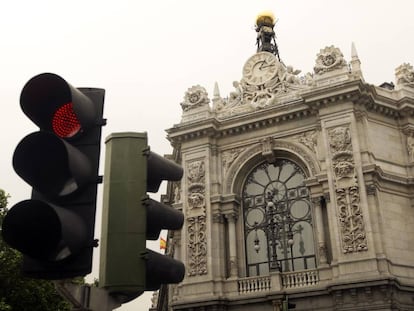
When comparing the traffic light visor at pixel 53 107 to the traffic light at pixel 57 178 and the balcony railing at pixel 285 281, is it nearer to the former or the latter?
the traffic light at pixel 57 178

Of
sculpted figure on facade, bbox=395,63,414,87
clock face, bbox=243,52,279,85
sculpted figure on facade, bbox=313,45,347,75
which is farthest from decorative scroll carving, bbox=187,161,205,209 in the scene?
sculpted figure on facade, bbox=395,63,414,87

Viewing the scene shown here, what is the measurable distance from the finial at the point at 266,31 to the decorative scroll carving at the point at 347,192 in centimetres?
1322

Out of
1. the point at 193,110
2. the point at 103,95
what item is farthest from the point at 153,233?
the point at 193,110

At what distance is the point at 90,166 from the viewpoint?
3.47 m

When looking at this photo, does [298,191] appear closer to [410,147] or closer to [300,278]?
[300,278]

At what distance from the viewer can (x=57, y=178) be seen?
11.1 feet

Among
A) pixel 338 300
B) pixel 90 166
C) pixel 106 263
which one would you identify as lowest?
pixel 106 263

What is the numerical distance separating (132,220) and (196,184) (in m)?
23.8

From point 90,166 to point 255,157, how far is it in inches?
946

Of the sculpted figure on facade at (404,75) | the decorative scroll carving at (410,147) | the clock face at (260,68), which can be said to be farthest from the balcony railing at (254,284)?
the sculpted figure on facade at (404,75)

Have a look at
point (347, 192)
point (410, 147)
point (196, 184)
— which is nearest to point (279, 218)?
point (347, 192)

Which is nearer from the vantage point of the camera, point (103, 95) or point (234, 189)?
point (103, 95)

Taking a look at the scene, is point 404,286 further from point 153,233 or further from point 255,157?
point 153,233

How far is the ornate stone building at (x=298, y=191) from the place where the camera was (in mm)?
22984
